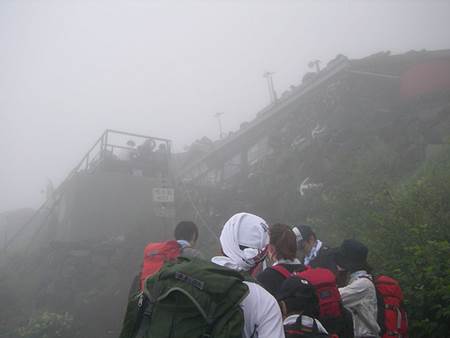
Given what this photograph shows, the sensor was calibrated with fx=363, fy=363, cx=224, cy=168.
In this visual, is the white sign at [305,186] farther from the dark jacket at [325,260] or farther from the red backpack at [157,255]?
the red backpack at [157,255]

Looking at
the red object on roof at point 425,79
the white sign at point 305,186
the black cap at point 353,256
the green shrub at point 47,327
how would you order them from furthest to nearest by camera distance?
the red object on roof at point 425,79 → the white sign at point 305,186 → the green shrub at point 47,327 → the black cap at point 353,256

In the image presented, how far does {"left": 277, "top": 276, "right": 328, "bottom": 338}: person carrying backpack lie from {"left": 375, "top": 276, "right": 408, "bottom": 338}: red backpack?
40.1 inches

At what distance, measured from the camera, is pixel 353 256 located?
3180 mm

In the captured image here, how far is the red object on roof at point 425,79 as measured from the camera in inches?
538

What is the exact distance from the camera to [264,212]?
11.0m

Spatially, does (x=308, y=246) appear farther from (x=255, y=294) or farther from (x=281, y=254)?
(x=255, y=294)

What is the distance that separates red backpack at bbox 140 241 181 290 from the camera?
11.2 feet

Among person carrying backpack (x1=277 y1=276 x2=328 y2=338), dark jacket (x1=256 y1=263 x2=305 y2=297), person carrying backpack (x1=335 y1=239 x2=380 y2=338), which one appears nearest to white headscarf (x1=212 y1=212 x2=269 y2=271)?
person carrying backpack (x1=277 y1=276 x2=328 y2=338)

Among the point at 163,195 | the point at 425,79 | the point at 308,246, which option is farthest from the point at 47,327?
the point at 425,79

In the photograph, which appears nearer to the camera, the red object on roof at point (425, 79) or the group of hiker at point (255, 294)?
the group of hiker at point (255, 294)

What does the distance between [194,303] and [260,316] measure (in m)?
0.32

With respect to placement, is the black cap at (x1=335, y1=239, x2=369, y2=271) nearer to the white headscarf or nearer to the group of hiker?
the group of hiker

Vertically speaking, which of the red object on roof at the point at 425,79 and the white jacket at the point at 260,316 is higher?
the red object on roof at the point at 425,79

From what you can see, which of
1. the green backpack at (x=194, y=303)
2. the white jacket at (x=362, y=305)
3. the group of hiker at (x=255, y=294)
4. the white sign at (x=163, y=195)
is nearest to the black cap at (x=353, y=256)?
the group of hiker at (x=255, y=294)
